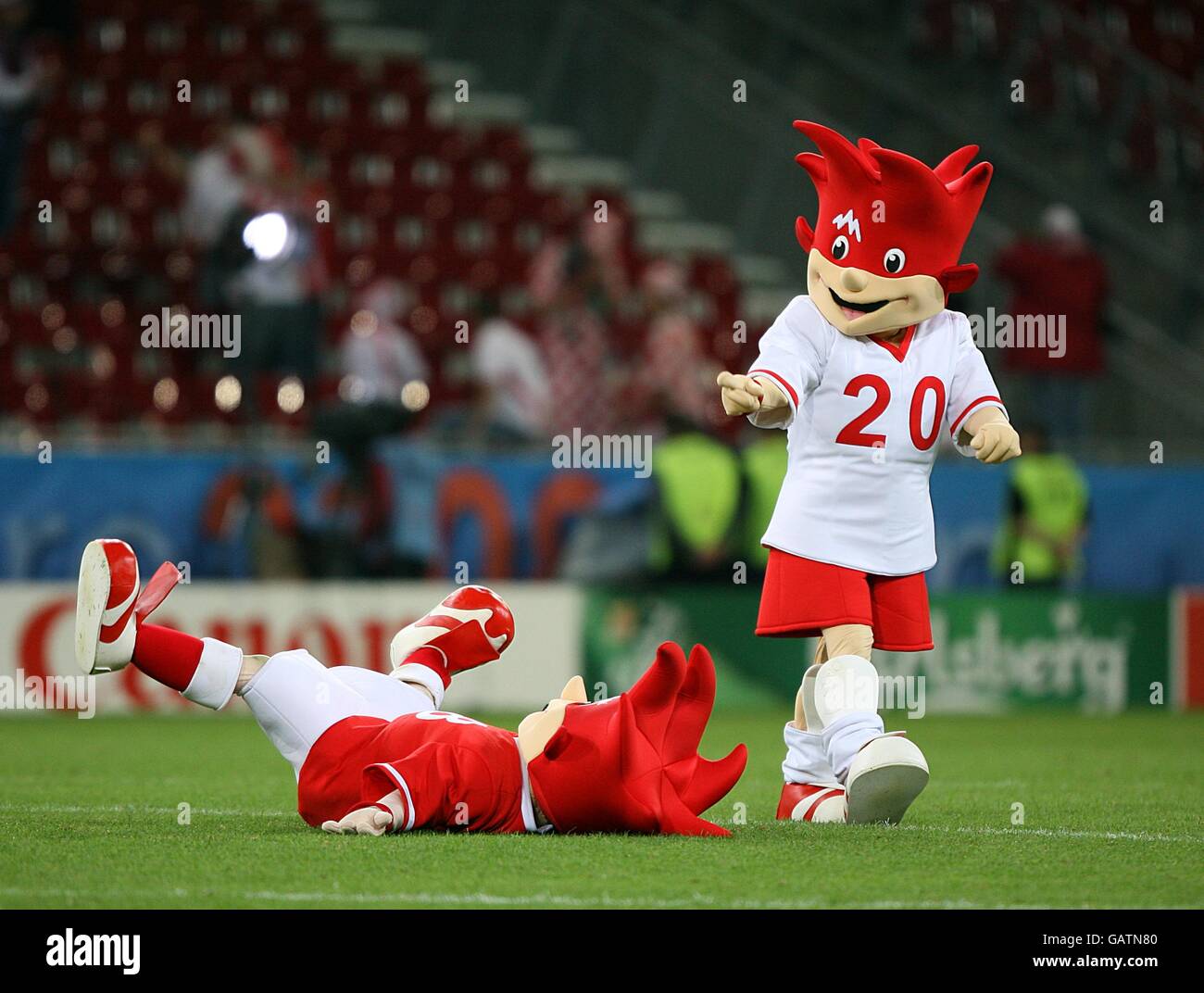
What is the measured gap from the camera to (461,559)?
10.6m

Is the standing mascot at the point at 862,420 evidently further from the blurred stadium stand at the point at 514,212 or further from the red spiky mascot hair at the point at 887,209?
the blurred stadium stand at the point at 514,212

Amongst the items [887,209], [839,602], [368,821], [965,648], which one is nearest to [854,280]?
[887,209]

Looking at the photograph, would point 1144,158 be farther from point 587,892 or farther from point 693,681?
point 587,892

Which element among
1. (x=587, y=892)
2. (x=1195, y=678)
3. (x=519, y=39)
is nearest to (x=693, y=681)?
(x=587, y=892)

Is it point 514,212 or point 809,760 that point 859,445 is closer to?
point 809,760

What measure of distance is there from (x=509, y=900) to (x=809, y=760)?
1816mm

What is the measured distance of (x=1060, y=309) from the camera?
1198 cm

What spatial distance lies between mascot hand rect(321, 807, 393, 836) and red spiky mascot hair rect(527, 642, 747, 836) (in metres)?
0.36

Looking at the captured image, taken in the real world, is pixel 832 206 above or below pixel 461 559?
above

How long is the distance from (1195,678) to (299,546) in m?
4.98

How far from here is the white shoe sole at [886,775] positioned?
191 inches

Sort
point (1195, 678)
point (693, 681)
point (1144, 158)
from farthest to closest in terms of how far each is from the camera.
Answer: point (1144, 158) → point (1195, 678) → point (693, 681)

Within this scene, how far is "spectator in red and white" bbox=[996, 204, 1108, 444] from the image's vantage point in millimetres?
11898

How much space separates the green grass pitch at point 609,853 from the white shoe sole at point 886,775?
8cm
